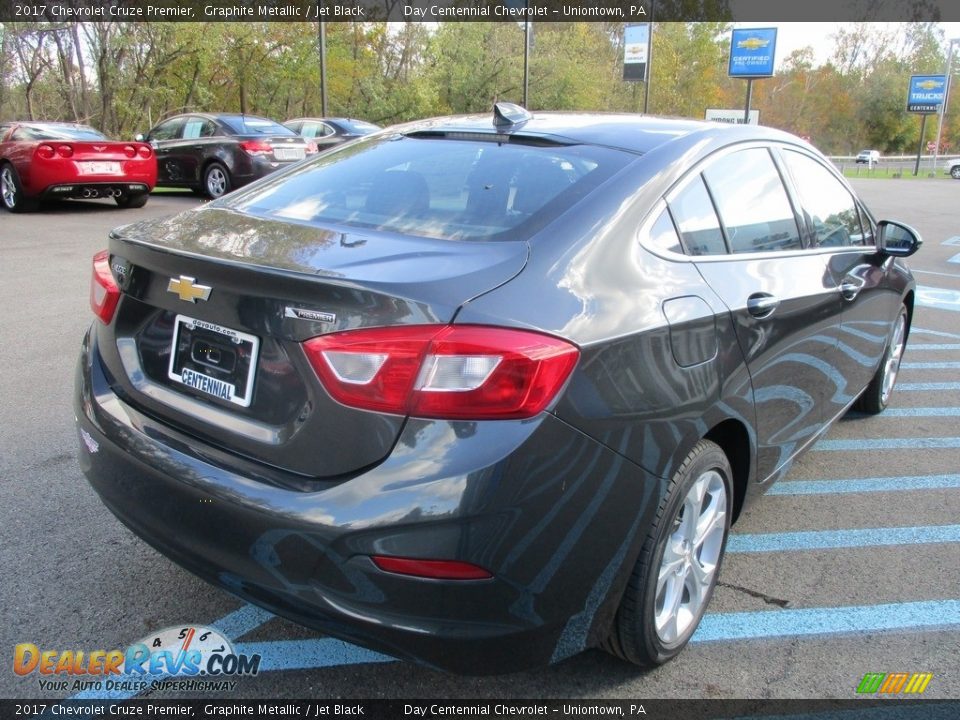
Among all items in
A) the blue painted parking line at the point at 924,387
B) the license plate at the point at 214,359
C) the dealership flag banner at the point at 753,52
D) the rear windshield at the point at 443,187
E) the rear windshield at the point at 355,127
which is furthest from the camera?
the dealership flag banner at the point at 753,52

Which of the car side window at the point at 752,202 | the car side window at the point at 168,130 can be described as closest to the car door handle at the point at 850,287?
the car side window at the point at 752,202

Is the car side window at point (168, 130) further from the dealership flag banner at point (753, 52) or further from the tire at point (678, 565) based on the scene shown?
the dealership flag banner at point (753, 52)

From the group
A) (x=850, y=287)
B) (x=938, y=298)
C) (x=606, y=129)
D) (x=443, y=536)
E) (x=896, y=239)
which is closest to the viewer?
(x=443, y=536)

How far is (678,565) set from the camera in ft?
8.04

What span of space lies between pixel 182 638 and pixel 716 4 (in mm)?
78503

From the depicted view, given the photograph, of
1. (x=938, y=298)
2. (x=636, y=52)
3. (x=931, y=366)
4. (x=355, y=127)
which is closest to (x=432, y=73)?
(x=636, y=52)

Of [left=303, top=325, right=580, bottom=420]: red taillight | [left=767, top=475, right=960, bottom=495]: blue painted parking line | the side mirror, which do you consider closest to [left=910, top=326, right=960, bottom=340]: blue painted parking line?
the side mirror

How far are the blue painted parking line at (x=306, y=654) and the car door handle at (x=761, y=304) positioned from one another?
1.58 m

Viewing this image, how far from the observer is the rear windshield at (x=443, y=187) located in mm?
2383

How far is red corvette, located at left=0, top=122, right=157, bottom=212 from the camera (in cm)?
1181

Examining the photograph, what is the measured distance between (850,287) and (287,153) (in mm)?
12217

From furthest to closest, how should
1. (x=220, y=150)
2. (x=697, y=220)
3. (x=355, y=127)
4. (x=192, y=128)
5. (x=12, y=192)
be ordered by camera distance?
(x=355, y=127) < (x=192, y=128) < (x=220, y=150) < (x=12, y=192) < (x=697, y=220)

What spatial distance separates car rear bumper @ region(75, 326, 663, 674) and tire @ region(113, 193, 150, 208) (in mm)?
12884

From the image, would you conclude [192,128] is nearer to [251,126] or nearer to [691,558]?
[251,126]
